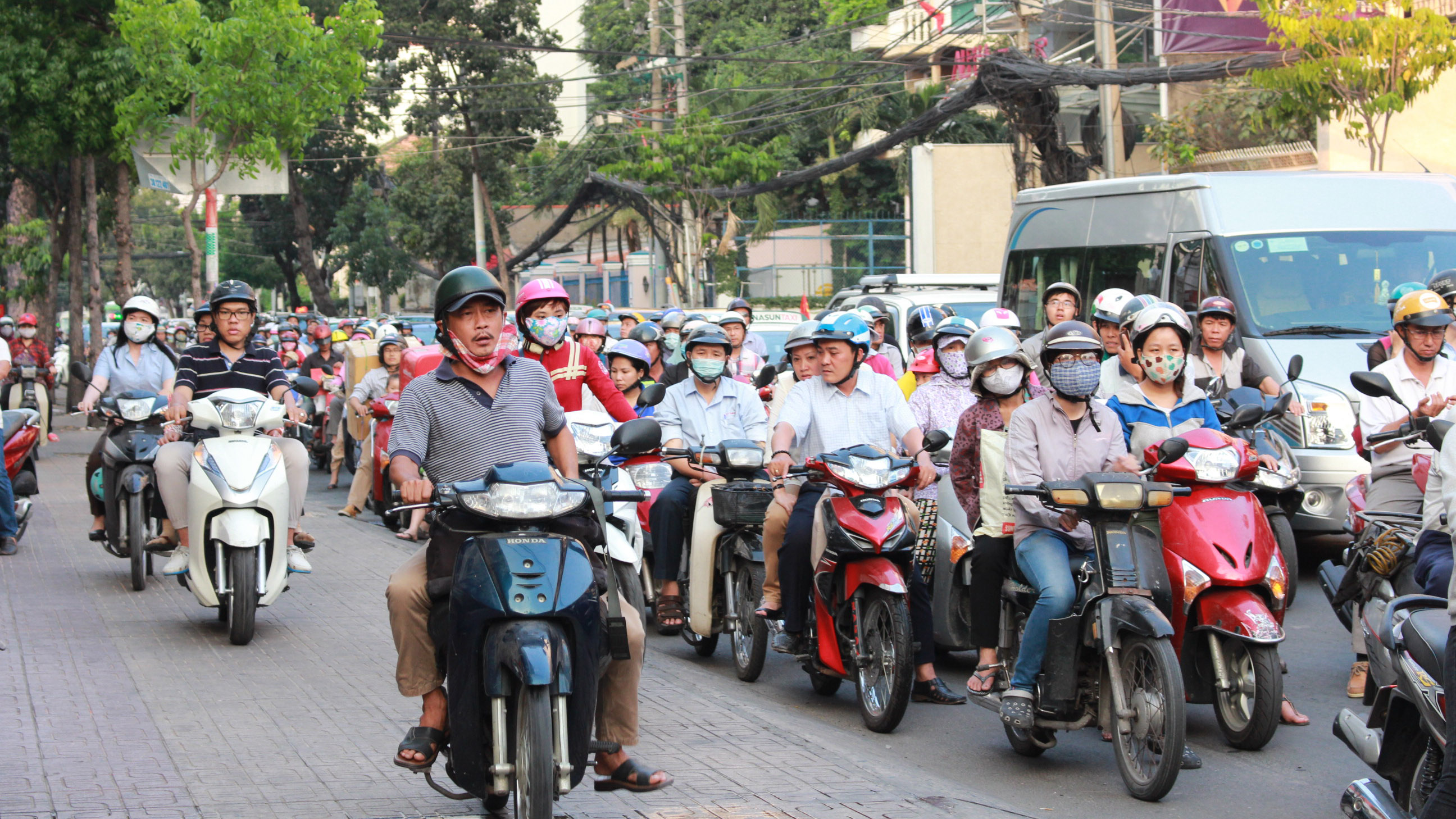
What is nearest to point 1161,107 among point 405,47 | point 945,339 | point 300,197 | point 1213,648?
point 945,339

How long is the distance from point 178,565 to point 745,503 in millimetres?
3341

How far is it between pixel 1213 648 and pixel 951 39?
3728 cm

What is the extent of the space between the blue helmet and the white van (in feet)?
14.6

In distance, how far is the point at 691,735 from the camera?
636 cm

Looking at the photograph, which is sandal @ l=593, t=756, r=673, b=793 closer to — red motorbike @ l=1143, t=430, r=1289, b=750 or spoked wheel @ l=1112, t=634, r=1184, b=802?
spoked wheel @ l=1112, t=634, r=1184, b=802

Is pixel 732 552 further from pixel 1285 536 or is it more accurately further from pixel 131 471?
pixel 131 471

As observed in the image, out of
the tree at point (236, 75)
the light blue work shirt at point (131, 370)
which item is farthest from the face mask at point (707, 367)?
the tree at point (236, 75)

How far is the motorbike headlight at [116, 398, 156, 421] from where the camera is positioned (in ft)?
32.3

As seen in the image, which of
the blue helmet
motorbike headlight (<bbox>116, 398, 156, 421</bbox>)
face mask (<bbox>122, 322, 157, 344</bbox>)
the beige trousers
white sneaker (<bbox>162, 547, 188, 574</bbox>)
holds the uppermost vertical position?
face mask (<bbox>122, 322, 157, 344</bbox>)

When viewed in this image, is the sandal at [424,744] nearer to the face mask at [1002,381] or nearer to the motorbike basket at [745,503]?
the motorbike basket at [745,503]

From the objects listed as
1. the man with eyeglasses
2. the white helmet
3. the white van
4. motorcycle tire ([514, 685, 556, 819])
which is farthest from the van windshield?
motorcycle tire ([514, 685, 556, 819])

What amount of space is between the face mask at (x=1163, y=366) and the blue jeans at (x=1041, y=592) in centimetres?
97

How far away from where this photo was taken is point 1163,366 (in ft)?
21.2

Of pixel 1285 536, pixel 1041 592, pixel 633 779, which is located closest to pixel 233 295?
pixel 633 779
